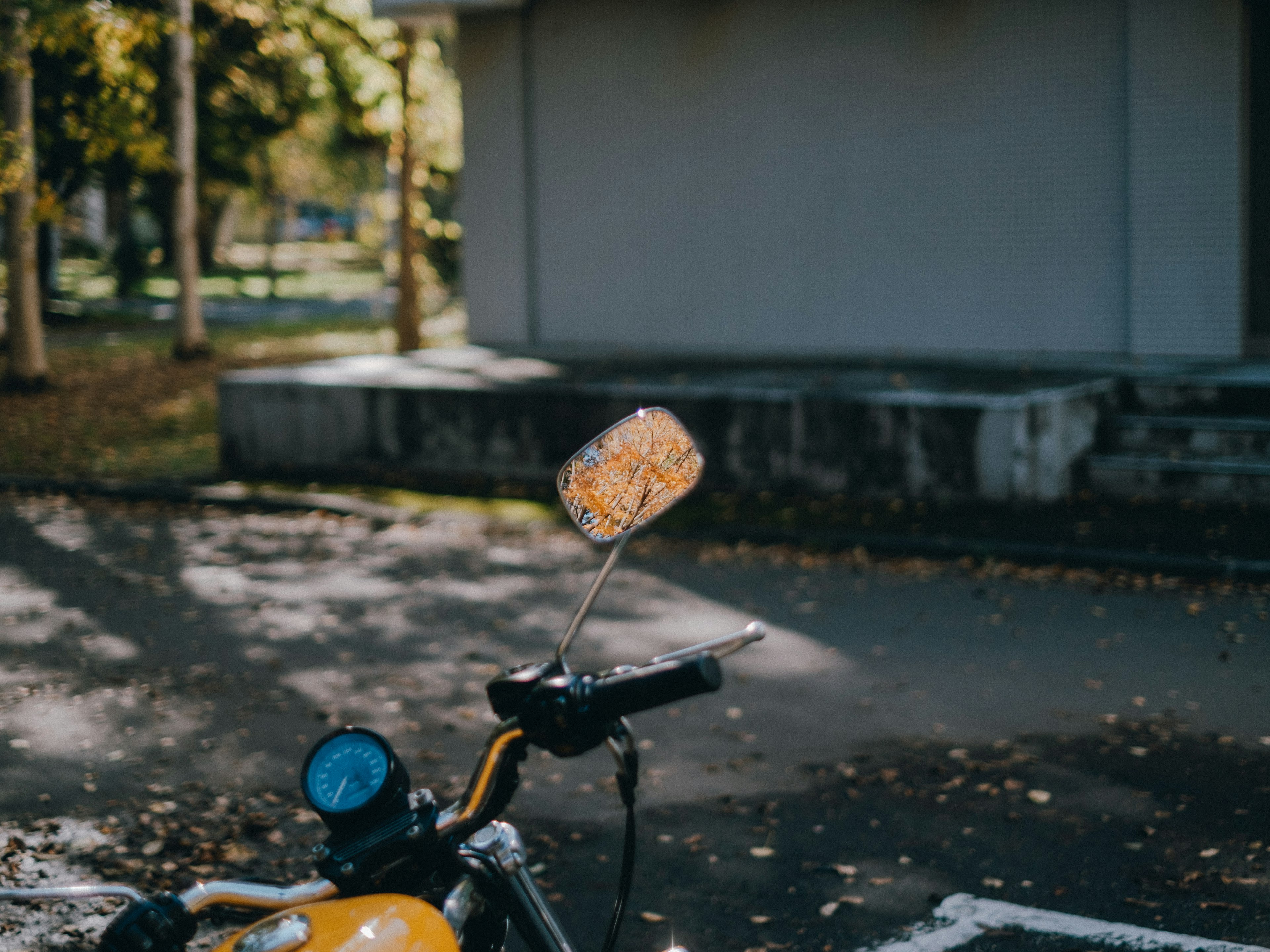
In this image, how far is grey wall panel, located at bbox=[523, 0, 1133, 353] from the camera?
42.1 ft

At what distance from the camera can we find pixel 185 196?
19844mm

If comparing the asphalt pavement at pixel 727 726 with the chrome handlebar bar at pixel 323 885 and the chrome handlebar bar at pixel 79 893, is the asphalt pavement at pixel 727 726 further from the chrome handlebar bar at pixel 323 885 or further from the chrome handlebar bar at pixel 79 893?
the chrome handlebar bar at pixel 79 893

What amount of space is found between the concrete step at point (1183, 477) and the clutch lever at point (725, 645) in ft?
28.2

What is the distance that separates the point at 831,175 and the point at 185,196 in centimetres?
1046

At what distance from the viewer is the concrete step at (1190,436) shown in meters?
9.82

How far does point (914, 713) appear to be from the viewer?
591 centimetres

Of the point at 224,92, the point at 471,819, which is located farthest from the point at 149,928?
the point at 224,92

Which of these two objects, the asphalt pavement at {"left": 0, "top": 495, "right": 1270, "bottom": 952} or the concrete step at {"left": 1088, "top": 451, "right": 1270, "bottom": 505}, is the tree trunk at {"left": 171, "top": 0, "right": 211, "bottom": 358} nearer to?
the asphalt pavement at {"left": 0, "top": 495, "right": 1270, "bottom": 952}

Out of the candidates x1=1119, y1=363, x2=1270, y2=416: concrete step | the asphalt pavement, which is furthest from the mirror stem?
x1=1119, y1=363, x2=1270, y2=416: concrete step

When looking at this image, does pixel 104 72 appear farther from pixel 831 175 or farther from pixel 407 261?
pixel 831 175

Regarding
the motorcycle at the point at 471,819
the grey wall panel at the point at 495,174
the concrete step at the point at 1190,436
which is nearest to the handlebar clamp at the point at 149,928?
the motorcycle at the point at 471,819

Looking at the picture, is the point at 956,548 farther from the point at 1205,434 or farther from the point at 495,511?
the point at 495,511

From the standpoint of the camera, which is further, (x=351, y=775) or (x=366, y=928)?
(x=351, y=775)

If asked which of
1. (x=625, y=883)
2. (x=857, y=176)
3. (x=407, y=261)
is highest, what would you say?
(x=857, y=176)
